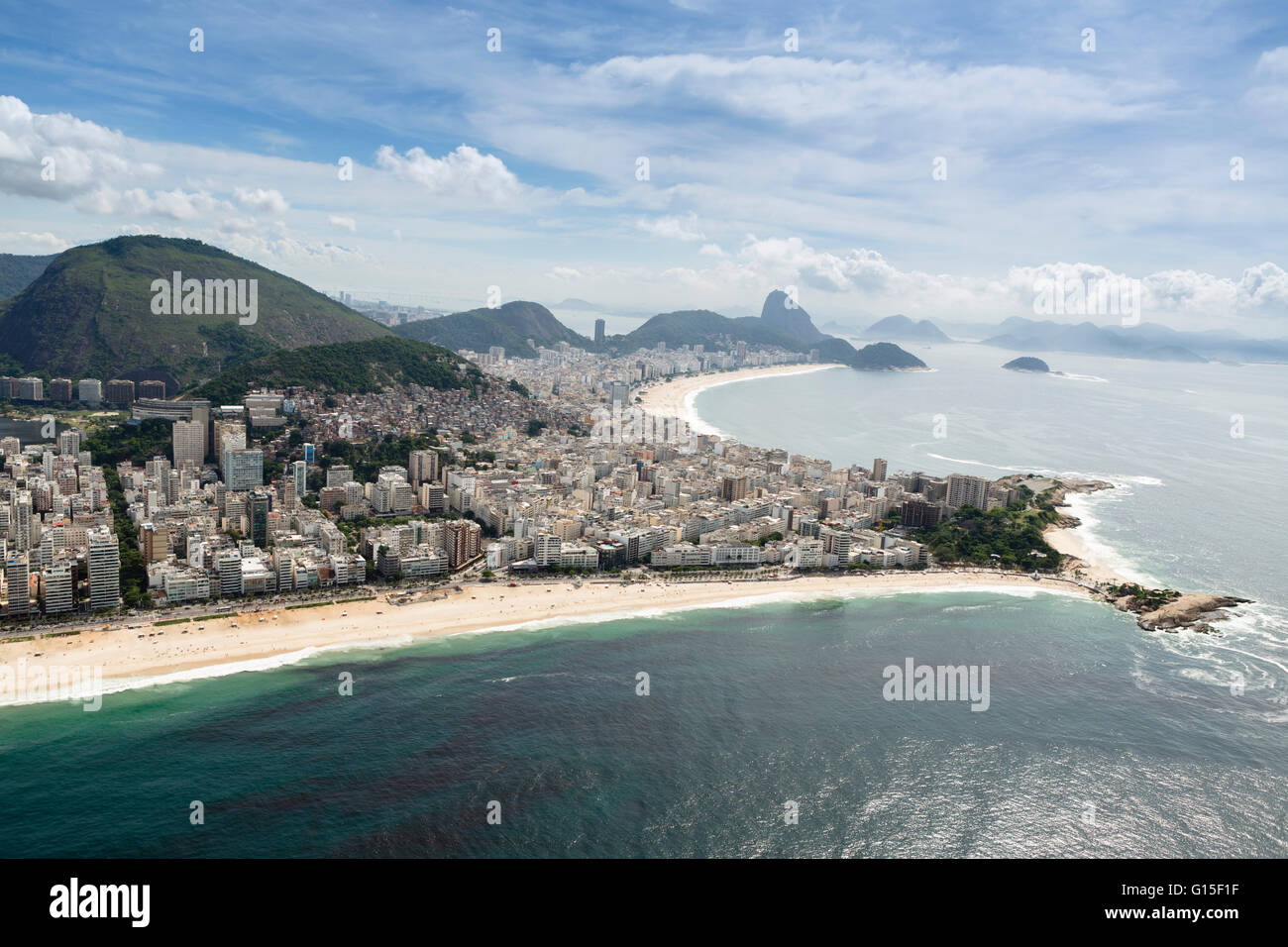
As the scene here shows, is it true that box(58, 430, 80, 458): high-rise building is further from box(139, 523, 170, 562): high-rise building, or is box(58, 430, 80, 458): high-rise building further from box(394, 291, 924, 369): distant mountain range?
box(394, 291, 924, 369): distant mountain range

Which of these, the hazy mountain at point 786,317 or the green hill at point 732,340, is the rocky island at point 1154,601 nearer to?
the green hill at point 732,340

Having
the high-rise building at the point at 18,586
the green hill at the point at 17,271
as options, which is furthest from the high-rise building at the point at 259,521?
the green hill at the point at 17,271

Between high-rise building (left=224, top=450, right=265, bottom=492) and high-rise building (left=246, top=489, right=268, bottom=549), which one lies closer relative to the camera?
high-rise building (left=246, top=489, right=268, bottom=549)

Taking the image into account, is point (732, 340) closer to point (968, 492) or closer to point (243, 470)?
point (968, 492)

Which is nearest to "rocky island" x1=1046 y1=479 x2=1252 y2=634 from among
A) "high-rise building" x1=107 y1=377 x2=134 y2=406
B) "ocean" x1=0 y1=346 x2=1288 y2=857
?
"ocean" x1=0 y1=346 x2=1288 y2=857

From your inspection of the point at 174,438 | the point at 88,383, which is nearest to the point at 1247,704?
the point at 174,438
